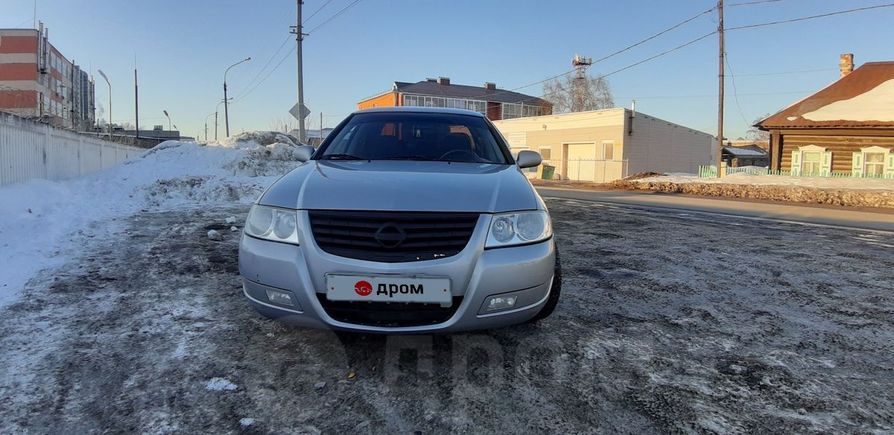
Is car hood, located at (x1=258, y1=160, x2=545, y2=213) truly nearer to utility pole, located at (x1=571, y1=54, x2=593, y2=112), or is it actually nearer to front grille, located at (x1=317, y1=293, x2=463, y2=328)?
front grille, located at (x1=317, y1=293, x2=463, y2=328)

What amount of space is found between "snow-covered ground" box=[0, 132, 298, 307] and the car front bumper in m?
2.49

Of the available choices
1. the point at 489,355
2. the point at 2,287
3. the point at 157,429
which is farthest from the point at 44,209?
the point at 489,355

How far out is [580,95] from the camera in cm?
6725

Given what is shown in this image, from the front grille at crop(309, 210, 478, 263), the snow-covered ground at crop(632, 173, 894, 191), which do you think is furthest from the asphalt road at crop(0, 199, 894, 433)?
the snow-covered ground at crop(632, 173, 894, 191)

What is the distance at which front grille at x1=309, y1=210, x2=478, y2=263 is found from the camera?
8.56 feet

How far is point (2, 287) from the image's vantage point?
13.3 feet

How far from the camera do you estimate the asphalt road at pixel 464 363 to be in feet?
7.79

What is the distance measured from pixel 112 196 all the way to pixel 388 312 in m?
10.8

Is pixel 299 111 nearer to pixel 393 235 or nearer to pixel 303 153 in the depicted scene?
pixel 303 153

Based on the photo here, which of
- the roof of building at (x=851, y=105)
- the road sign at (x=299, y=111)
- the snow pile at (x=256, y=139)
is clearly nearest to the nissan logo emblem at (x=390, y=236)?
the road sign at (x=299, y=111)

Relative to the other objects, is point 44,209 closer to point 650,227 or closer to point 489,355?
point 489,355

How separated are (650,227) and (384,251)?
7.42 meters

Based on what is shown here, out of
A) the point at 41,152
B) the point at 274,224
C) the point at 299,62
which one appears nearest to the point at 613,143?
the point at 299,62

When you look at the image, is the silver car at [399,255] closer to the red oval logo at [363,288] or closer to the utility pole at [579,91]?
the red oval logo at [363,288]
